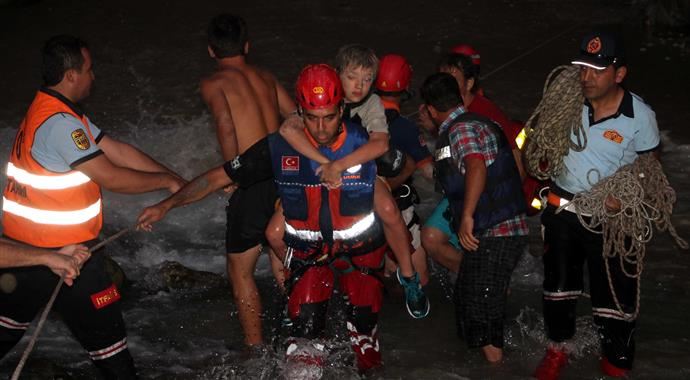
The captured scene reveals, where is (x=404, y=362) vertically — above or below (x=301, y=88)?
below

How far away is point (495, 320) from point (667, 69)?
793cm

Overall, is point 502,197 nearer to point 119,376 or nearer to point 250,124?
point 250,124

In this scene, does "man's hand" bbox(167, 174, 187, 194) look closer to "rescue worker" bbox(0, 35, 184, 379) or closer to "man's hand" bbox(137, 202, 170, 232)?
"man's hand" bbox(137, 202, 170, 232)

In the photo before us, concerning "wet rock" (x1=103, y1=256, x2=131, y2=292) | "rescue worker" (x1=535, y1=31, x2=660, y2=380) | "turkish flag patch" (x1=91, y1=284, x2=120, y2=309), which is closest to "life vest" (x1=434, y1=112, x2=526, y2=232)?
"rescue worker" (x1=535, y1=31, x2=660, y2=380)

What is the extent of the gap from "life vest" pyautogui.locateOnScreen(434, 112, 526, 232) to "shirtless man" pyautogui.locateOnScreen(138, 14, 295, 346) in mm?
1052

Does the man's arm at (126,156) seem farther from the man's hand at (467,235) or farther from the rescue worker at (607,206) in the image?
the rescue worker at (607,206)

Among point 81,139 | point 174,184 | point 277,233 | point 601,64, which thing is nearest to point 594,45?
point 601,64

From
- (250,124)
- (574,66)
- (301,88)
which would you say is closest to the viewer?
(301,88)

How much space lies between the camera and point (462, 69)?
6590 millimetres

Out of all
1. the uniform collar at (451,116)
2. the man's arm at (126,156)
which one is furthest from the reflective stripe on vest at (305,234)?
the uniform collar at (451,116)

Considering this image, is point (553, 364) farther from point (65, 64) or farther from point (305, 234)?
point (65, 64)

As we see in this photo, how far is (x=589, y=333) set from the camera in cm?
643

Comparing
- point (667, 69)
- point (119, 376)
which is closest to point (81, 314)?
point (119, 376)

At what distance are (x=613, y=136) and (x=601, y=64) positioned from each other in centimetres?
41
